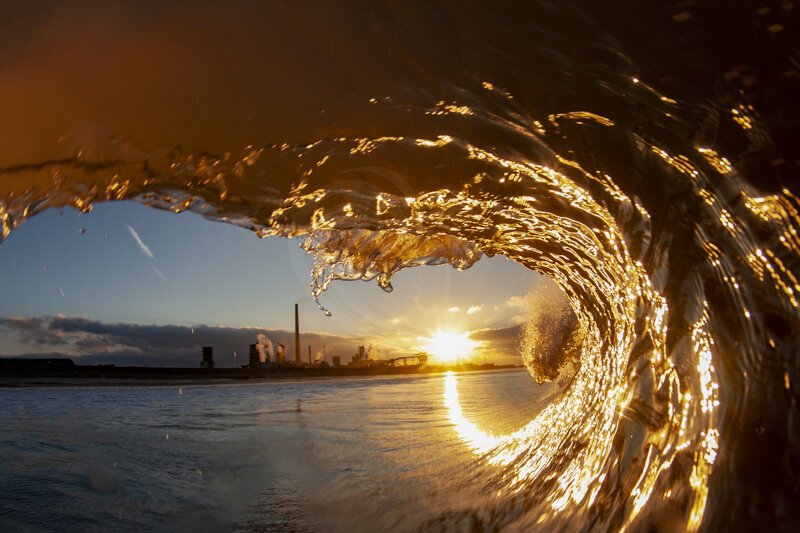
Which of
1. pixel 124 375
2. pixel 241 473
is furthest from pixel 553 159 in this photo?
pixel 124 375

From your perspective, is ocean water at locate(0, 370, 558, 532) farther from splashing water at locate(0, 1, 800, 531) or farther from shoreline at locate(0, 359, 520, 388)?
shoreline at locate(0, 359, 520, 388)

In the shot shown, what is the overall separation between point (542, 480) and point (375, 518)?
0.67m

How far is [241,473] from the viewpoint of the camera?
2564 mm

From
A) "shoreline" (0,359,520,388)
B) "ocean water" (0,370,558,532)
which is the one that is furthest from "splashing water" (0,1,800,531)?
"shoreline" (0,359,520,388)

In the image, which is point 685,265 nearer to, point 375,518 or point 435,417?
point 375,518

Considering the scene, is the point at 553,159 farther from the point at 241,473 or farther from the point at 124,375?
the point at 124,375

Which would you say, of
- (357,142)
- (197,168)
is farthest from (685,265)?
(197,168)

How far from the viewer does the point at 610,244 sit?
205 centimetres

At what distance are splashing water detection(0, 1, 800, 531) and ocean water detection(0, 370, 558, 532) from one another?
0.38 metres

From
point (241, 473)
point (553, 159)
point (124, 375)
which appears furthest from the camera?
point (124, 375)

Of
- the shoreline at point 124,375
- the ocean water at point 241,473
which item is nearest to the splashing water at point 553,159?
the ocean water at point 241,473

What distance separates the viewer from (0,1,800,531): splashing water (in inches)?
39.8

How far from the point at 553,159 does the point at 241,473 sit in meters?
2.25

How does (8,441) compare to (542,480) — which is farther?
(8,441)
